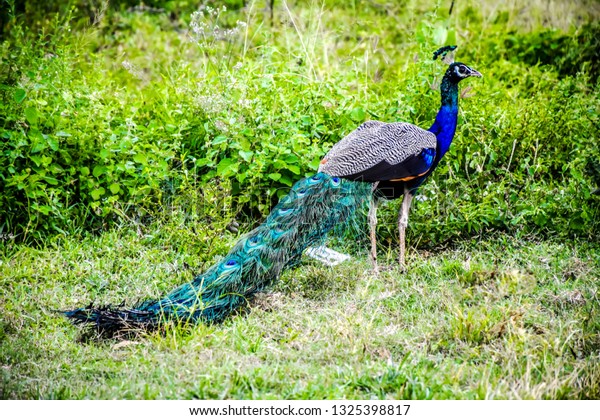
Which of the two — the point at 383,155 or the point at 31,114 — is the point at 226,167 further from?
the point at 31,114

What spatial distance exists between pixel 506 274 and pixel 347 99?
1941 mm

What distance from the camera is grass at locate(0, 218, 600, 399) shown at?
338cm

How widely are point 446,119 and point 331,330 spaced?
1.73 metres

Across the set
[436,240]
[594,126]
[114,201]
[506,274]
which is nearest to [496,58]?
[594,126]

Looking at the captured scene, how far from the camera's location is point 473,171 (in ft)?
17.9

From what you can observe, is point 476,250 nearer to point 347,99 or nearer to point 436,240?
point 436,240

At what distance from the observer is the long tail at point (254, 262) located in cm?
381

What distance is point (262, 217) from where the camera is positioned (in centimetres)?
541

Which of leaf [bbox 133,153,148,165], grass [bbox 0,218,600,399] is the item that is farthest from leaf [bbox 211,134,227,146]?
grass [bbox 0,218,600,399]

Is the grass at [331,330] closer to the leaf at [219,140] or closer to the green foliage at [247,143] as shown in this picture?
the green foliage at [247,143]

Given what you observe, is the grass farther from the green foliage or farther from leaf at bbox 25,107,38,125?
leaf at bbox 25,107,38,125

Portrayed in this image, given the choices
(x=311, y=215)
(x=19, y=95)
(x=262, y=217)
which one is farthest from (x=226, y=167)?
(x=19, y=95)

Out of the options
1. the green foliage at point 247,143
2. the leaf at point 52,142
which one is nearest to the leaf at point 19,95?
the green foliage at point 247,143

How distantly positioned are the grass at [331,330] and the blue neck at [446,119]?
0.72m
